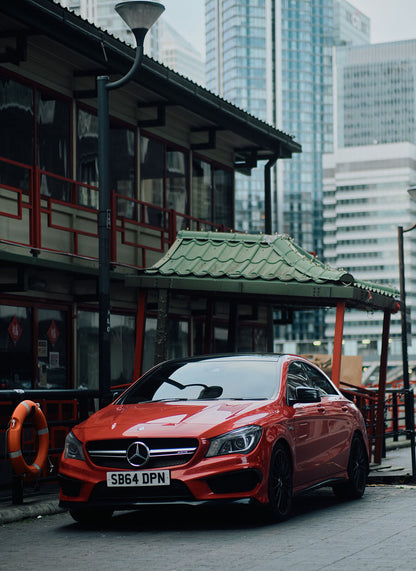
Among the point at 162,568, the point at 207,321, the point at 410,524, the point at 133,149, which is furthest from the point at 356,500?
the point at 133,149

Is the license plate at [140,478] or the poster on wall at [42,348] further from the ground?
the poster on wall at [42,348]

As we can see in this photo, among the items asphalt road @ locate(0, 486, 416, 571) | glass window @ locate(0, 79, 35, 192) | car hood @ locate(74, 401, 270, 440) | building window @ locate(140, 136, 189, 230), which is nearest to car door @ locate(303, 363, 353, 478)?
asphalt road @ locate(0, 486, 416, 571)

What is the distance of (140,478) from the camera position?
874cm

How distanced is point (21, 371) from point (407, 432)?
584cm

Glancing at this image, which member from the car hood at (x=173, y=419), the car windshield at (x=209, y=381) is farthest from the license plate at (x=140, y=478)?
the car windshield at (x=209, y=381)

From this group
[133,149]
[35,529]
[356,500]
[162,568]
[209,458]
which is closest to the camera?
[162,568]

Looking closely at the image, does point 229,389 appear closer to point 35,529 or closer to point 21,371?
point 35,529

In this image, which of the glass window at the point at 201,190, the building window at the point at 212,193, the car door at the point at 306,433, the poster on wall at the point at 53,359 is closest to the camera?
the car door at the point at 306,433

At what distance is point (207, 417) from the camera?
29.7 feet

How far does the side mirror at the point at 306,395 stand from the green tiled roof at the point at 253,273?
3.88 m

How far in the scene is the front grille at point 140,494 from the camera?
28.4 ft

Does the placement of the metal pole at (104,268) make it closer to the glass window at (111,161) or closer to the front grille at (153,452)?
the front grille at (153,452)

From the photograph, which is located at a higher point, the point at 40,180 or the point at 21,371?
the point at 40,180

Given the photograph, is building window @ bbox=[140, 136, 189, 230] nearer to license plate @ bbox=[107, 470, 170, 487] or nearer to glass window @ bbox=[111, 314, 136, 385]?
glass window @ bbox=[111, 314, 136, 385]
